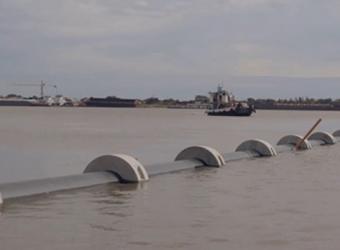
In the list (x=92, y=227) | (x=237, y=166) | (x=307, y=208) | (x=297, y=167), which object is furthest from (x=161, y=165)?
(x=92, y=227)

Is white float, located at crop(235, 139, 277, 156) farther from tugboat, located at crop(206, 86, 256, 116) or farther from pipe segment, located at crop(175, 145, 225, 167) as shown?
tugboat, located at crop(206, 86, 256, 116)

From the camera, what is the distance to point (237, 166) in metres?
18.8

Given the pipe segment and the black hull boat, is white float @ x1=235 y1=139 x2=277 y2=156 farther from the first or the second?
the black hull boat

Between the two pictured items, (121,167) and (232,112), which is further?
(232,112)

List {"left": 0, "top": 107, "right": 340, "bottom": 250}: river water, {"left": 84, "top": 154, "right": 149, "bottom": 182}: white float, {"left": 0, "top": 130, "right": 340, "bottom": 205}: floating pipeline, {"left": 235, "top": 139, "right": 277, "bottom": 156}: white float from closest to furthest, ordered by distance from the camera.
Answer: {"left": 0, "top": 107, "right": 340, "bottom": 250}: river water
{"left": 0, "top": 130, "right": 340, "bottom": 205}: floating pipeline
{"left": 84, "top": 154, "right": 149, "bottom": 182}: white float
{"left": 235, "top": 139, "right": 277, "bottom": 156}: white float

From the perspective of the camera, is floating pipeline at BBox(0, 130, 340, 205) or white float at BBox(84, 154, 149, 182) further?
white float at BBox(84, 154, 149, 182)

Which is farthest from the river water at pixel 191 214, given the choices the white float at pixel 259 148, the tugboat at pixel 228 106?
the tugboat at pixel 228 106

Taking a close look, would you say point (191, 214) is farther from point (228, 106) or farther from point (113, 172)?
point (228, 106)

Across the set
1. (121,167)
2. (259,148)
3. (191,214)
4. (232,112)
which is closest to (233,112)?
(232,112)

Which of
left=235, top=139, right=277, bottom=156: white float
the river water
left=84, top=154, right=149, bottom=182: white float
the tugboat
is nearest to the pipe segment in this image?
the river water

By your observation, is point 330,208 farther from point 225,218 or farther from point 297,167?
point 297,167

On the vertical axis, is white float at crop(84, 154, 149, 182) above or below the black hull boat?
above

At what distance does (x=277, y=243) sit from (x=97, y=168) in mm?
6432

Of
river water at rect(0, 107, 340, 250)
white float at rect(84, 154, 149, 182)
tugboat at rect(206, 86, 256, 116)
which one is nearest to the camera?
river water at rect(0, 107, 340, 250)
